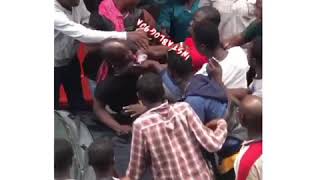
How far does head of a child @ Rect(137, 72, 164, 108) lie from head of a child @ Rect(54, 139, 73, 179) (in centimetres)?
36

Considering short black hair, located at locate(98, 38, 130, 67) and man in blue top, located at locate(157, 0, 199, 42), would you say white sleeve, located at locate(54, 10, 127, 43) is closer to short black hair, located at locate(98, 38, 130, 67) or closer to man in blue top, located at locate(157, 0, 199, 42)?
short black hair, located at locate(98, 38, 130, 67)

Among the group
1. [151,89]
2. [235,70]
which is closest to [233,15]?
[235,70]

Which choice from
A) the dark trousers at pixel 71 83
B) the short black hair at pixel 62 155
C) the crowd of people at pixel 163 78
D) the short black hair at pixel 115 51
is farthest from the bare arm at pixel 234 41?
the short black hair at pixel 62 155

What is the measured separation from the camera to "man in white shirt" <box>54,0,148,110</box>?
→ 294 cm

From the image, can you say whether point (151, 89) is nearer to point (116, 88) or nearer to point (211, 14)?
point (116, 88)

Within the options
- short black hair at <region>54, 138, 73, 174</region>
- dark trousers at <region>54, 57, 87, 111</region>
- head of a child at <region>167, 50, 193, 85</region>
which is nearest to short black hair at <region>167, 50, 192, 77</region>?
head of a child at <region>167, 50, 193, 85</region>

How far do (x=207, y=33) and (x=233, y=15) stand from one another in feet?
0.41

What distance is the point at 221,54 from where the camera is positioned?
295cm

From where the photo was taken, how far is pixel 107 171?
2.94 metres

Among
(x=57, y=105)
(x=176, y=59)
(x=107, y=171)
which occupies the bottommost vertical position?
(x=107, y=171)

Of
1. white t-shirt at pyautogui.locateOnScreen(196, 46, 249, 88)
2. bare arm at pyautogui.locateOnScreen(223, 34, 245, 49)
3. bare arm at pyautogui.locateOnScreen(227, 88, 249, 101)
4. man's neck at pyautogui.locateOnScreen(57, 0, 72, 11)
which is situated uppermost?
man's neck at pyautogui.locateOnScreen(57, 0, 72, 11)

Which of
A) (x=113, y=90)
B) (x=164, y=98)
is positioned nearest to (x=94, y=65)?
(x=113, y=90)
